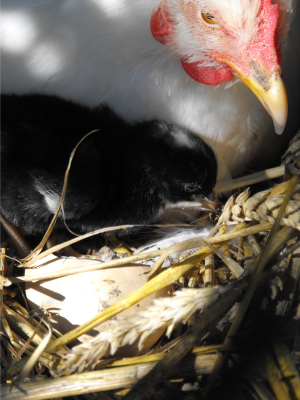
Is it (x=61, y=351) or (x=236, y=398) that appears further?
(x=61, y=351)

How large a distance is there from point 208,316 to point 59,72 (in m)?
0.96

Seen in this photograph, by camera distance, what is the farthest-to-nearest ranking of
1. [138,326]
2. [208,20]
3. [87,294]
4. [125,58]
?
[125,58] < [208,20] < [87,294] < [138,326]

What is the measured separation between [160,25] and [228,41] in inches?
9.7

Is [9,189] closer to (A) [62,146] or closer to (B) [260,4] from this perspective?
(A) [62,146]

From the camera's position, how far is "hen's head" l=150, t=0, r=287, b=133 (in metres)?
1.02

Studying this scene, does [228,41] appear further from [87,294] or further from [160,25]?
[87,294]

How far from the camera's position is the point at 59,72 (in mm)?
1222

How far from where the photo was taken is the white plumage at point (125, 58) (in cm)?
116

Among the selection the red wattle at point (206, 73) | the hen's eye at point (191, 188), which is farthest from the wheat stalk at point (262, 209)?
the red wattle at point (206, 73)

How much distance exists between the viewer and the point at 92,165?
1180mm

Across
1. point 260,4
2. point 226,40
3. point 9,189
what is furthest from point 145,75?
point 9,189

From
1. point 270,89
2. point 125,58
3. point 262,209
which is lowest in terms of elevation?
point 262,209

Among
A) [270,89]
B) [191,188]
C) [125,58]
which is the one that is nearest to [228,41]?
[270,89]

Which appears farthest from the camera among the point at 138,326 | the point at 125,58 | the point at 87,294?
the point at 125,58
